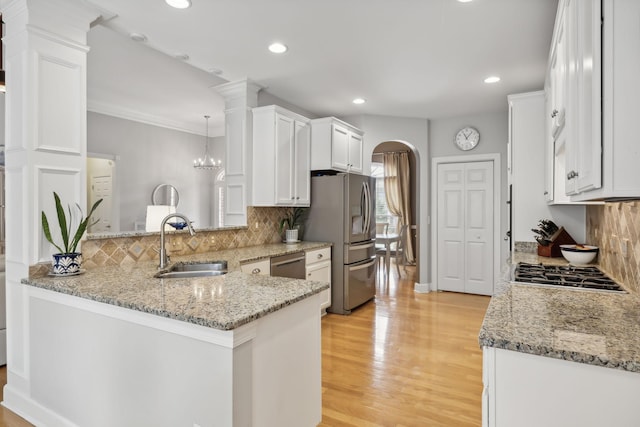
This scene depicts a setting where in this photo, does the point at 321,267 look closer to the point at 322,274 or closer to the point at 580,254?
the point at 322,274

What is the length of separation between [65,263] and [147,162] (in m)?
4.14

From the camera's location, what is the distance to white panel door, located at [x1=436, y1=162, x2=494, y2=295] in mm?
5242

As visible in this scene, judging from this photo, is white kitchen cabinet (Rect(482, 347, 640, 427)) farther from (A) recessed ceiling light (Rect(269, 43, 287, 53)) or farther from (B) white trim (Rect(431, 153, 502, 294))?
(B) white trim (Rect(431, 153, 502, 294))

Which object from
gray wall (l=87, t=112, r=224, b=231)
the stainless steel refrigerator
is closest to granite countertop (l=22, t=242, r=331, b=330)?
the stainless steel refrigerator

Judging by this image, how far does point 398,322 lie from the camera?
402 cm

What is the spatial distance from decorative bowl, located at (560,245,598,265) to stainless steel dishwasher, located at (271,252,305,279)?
2.33m

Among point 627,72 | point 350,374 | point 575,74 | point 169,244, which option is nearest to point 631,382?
point 627,72

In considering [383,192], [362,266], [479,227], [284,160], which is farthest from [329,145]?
[383,192]

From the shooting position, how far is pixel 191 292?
5.81ft

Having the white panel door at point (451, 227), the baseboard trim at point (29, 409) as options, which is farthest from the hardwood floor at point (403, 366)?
the baseboard trim at point (29, 409)

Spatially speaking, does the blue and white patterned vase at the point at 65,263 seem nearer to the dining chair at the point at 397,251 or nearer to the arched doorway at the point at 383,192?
the dining chair at the point at 397,251

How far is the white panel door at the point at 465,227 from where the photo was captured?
5242 mm

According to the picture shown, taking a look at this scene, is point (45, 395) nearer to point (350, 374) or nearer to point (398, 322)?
point (350, 374)

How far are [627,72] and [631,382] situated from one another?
832 mm
